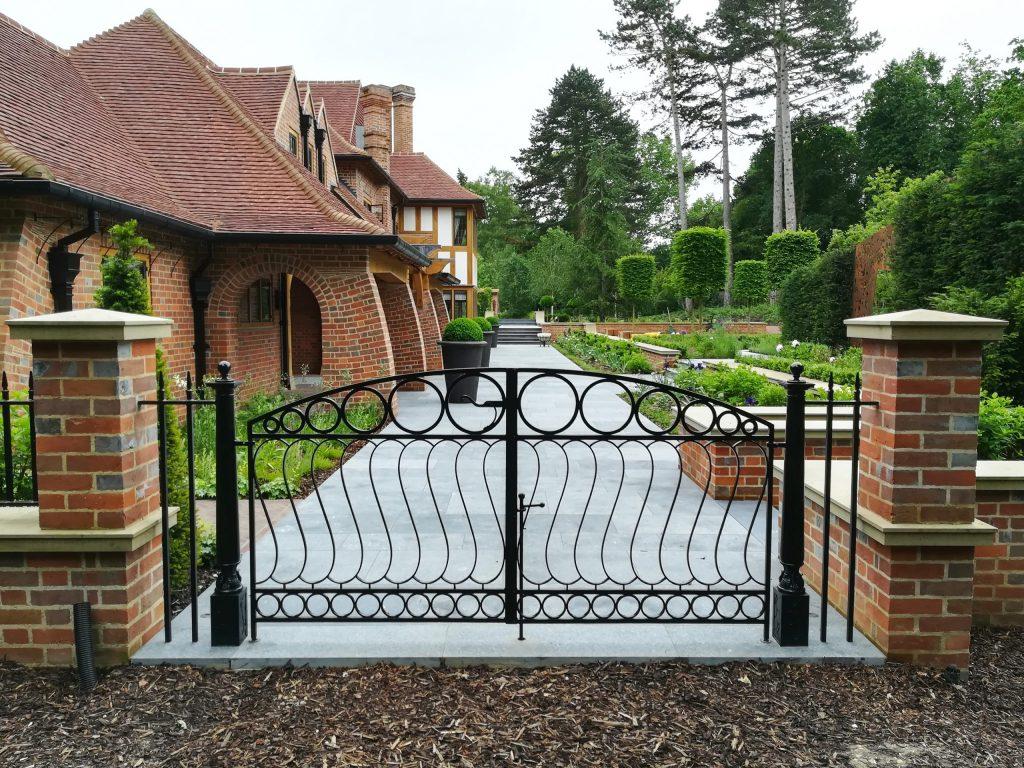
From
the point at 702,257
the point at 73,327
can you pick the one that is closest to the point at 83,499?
the point at 73,327

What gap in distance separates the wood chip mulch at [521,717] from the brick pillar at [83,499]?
7.3 inches

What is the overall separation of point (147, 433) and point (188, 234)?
745 centimetres

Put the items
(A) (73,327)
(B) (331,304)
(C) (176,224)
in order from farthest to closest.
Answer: (B) (331,304) < (C) (176,224) < (A) (73,327)

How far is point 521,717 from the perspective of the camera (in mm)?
2752

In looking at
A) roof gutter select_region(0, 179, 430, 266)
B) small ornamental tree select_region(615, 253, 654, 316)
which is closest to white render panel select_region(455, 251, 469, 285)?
small ornamental tree select_region(615, 253, 654, 316)

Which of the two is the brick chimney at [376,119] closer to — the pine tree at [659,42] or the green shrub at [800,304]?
the green shrub at [800,304]

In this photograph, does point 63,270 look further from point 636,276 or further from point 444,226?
point 636,276

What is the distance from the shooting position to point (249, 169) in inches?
467

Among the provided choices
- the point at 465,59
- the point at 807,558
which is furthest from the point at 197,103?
the point at 465,59

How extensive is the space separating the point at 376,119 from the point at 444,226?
35.3ft

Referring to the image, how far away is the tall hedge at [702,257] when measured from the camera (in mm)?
32094

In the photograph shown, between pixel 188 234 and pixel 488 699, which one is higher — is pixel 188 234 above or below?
above

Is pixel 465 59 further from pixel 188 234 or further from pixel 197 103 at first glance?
pixel 188 234

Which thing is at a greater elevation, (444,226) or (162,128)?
(444,226)
